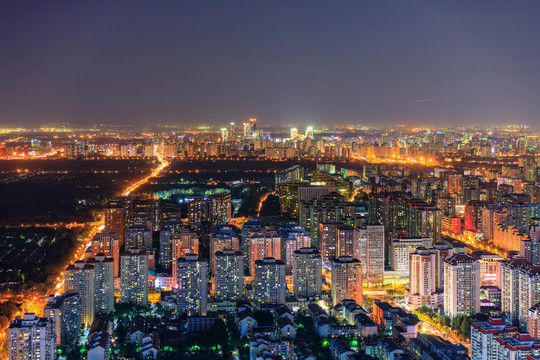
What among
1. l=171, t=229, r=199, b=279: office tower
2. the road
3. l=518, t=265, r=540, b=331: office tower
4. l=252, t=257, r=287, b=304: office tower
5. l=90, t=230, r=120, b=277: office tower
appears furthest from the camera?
l=171, t=229, r=199, b=279: office tower

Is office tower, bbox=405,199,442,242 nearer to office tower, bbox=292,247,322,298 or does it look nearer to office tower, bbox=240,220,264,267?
office tower, bbox=240,220,264,267

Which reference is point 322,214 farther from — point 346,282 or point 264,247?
point 346,282

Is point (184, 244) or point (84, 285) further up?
point (184, 244)

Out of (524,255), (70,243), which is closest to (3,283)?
(70,243)

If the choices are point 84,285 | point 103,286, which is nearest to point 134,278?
point 103,286

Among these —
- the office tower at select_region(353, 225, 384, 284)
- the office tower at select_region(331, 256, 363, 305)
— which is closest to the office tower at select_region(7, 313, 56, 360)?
the office tower at select_region(331, 256, 363, 305)
